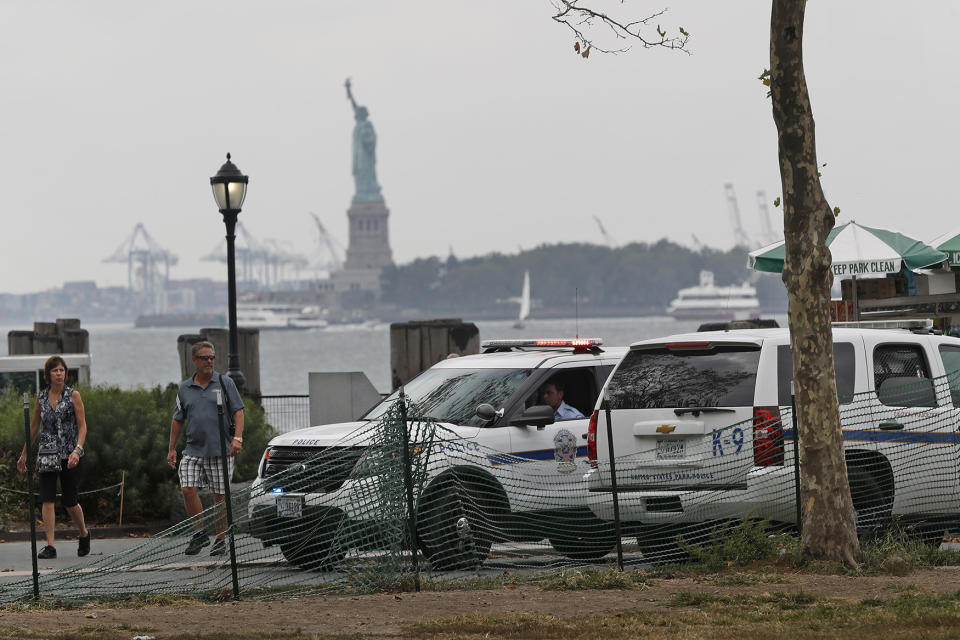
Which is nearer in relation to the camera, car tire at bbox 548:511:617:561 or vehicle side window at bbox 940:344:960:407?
car tire at bbox 548:511:617:561

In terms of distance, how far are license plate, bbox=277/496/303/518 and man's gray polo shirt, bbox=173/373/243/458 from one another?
1.73m

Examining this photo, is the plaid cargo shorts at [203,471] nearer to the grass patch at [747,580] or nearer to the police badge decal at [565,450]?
the police badge decal at [565,450]

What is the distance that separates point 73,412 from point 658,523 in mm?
5533

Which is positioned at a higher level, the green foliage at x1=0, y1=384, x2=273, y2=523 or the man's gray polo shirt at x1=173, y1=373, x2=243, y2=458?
the man's gray polo shirt at x1=173, y1=373, x2=243, y2=458

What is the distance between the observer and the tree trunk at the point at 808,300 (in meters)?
10.8

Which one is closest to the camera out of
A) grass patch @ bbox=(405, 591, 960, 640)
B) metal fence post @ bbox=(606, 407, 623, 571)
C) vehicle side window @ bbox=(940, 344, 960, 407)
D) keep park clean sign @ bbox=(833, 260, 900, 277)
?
grass patch @ bbox=(405, 591, 960, 640)

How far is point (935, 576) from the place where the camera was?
10.5m

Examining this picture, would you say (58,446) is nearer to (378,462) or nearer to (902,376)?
(378,462)

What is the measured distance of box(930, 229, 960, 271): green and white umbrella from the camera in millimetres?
18656

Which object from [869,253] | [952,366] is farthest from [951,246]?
[952,366]

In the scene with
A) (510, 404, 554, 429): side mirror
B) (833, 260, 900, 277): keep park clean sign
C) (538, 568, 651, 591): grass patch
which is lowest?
(538, 568, 651, 591): grass patch

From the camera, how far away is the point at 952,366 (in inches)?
506

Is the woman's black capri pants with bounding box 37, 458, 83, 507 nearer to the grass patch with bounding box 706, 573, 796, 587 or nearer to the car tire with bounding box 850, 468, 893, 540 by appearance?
the grass patch with bounding box 706, 573, 796, 587

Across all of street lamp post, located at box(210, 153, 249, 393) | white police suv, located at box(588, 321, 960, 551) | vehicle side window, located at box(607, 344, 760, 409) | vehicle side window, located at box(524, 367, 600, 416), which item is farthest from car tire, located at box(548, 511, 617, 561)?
street lamp post, located at box(210, 153, 249, 393)
